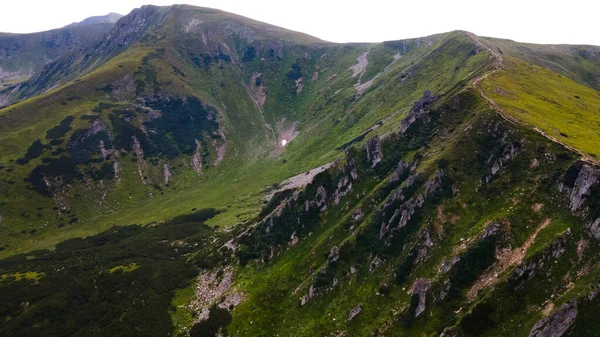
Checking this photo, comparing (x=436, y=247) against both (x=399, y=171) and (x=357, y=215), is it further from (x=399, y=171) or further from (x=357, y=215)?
(x=399, y=171)

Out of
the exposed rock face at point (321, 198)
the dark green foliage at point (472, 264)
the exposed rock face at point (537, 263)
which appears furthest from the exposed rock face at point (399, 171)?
the exposed rock face at point (537, 263)

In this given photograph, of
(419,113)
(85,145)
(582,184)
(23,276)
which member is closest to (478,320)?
(582,184)

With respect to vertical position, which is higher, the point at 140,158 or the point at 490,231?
the point at 490,231

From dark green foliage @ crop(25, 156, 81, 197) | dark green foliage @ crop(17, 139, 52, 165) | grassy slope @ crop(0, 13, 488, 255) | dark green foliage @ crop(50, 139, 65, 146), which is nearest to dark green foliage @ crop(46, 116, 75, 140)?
dark green foliage @ crop(50, 139, 65, 146)

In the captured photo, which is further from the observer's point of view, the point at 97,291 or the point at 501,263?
the point at 97,291

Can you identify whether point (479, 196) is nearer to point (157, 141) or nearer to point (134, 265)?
point (134, 265)

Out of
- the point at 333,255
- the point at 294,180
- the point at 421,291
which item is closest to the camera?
the point at 421,291

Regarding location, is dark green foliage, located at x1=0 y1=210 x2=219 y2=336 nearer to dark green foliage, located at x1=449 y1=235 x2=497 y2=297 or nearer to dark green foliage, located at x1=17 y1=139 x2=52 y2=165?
dark green foliage, located at x1=449 y1=235 x2=497 y2=297

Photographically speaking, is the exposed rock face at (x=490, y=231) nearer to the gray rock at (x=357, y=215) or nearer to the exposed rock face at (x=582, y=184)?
the exposed rock face at (x=582, y=184)
